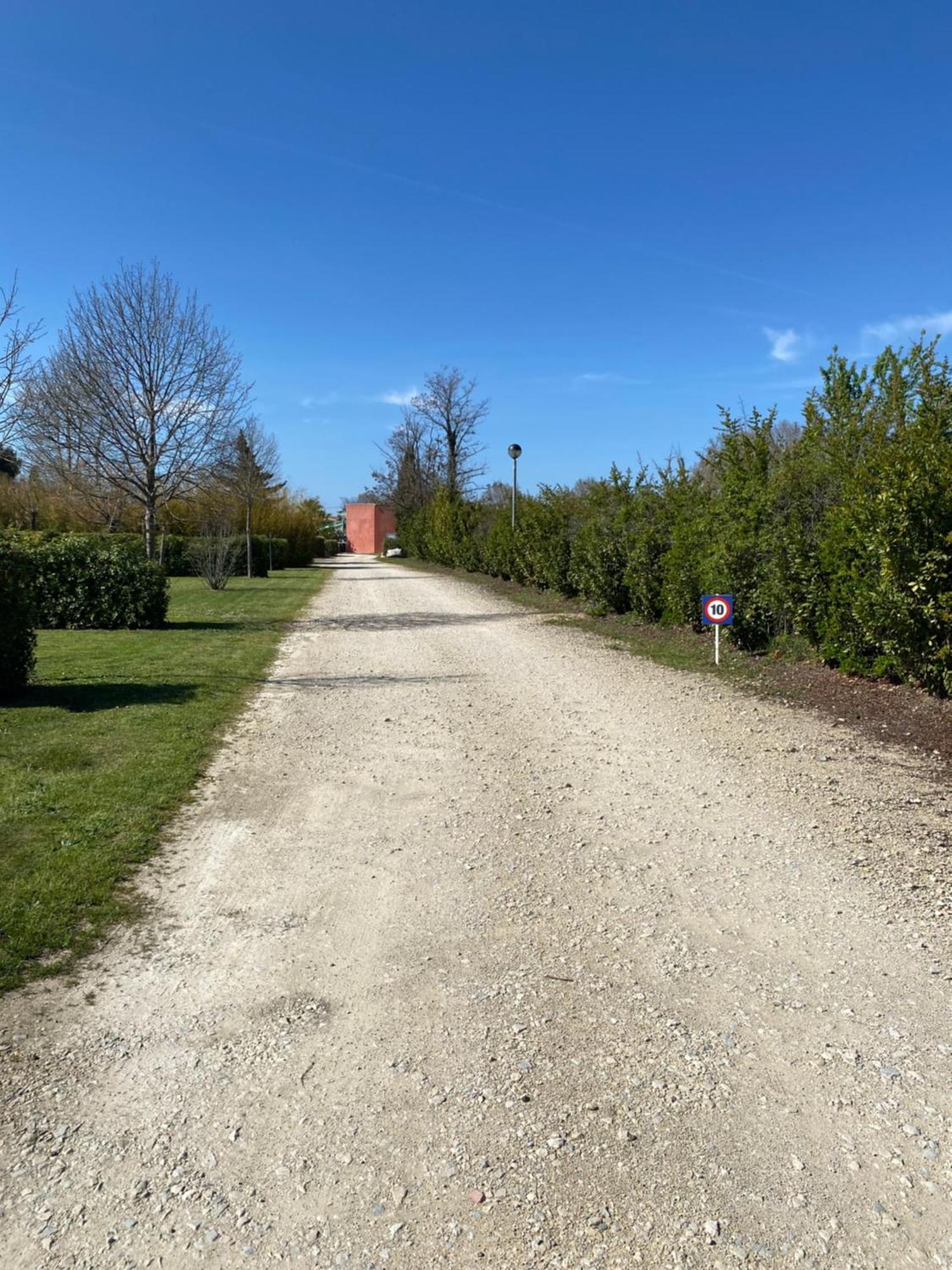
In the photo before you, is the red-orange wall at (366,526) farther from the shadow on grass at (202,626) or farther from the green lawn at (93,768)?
the green lawn at (93,768)

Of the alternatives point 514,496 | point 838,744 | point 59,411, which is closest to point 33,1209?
point 838,744

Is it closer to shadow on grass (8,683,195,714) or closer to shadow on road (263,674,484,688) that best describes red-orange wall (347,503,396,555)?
shadow on road (263,674,484,688)

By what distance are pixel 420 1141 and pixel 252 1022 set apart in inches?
32.9

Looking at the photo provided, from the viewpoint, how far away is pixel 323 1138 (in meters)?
2.29

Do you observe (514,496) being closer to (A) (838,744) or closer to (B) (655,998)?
(A) (838,744)

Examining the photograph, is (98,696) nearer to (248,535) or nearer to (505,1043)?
(505,1043)

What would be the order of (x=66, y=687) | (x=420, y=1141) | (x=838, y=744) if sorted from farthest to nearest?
(x=66, y=687), (x=838, y=744), (x=420, y=1141)

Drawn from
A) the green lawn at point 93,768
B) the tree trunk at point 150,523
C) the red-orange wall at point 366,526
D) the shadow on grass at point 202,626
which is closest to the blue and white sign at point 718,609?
the green lawn at point 93,768

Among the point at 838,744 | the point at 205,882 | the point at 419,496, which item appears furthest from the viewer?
the point at 419,496

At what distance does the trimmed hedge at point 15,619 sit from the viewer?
25.6 ft

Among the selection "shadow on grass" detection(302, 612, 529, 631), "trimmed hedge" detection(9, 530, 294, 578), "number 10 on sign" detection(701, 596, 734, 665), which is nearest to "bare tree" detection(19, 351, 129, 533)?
"trimmed hedge" detection(9, 530, 294, 578)

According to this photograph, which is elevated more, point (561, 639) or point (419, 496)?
point (419, 496)

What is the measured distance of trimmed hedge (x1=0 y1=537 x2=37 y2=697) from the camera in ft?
25.6

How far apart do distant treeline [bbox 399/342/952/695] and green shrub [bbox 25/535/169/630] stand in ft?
27.8
